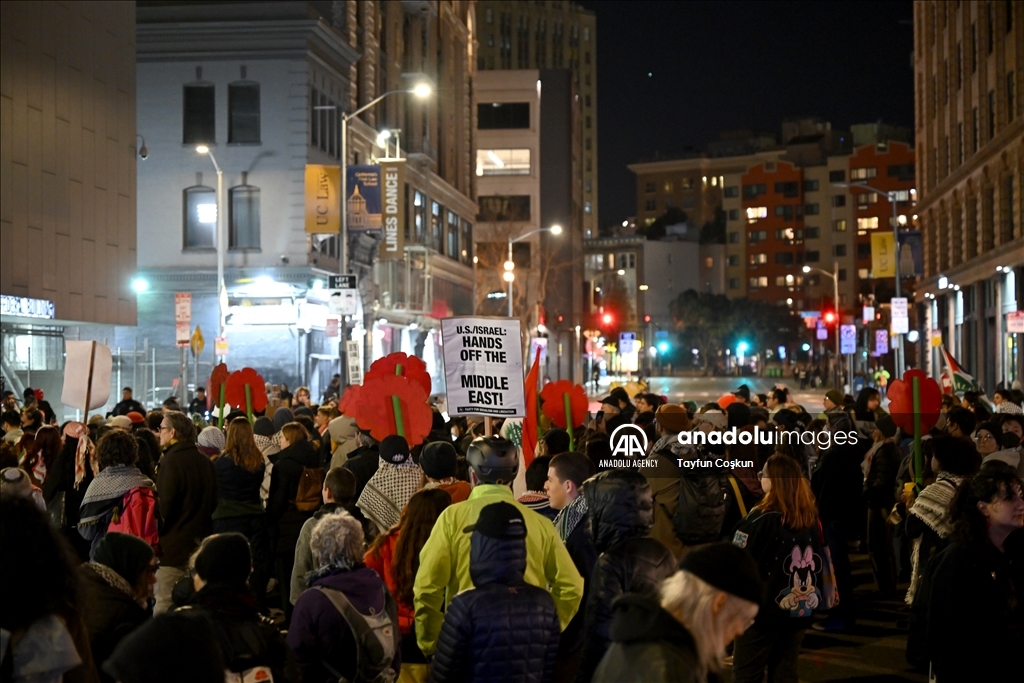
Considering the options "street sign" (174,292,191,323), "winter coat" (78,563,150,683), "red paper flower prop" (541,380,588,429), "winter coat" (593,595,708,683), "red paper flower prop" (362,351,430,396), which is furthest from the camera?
"street sign" (174,292,191,323)

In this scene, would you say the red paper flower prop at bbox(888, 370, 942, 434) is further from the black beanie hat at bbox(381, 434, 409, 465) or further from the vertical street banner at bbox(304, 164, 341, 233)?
the vertical street banner at bbox(304, 164, 341, 233)

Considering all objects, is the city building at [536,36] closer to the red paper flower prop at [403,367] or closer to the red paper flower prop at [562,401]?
the red paper flower prop at [403,367]

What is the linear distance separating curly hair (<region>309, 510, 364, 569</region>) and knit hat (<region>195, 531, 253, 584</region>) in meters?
0.70

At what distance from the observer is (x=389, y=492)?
344 inches

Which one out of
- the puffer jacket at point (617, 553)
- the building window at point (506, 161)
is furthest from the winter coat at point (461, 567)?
the building window at point (506, 161)

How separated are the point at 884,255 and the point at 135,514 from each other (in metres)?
49.0

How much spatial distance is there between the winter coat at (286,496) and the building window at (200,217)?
33455 millimetres

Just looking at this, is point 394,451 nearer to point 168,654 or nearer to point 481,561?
point 481,561

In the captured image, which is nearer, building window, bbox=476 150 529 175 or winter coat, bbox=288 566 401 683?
winter coat, bbox=288 566 401 683

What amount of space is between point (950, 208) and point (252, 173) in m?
30.5

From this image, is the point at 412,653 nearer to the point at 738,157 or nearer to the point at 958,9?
the point at 958,9

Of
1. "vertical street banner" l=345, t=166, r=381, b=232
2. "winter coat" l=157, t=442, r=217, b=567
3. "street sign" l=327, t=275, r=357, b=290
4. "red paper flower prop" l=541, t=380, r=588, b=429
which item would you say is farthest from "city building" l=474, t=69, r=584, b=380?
"winter coat" l=157, t=442, r=217, b=567

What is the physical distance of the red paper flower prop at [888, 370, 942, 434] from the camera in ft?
40.6

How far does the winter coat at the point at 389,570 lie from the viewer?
6887 millimetres
